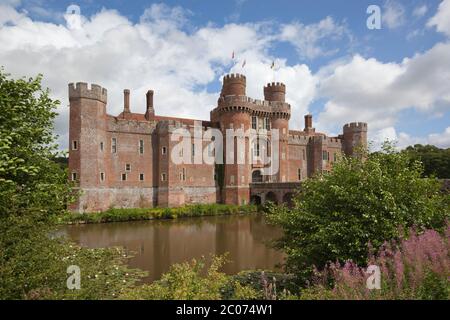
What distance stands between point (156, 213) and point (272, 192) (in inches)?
563

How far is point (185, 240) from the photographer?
62.6ft

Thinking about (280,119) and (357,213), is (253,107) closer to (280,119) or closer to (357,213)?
(280,119)

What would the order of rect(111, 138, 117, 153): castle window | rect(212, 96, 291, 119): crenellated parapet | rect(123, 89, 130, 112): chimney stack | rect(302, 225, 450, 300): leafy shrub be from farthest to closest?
rect(123, 89, 130, 112): chimney stack < rect(212, 96, 291, 119): crenellated parapet < rect(111, 138, 117, 153): castle window < rect(302, 225, 450, 300): leafy shrub

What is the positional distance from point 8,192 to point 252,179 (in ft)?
113

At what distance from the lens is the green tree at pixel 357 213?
25.9 ft

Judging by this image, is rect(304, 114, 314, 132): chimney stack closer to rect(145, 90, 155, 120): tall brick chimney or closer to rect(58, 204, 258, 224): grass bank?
rect(58, 204, 258, 224): grass bank

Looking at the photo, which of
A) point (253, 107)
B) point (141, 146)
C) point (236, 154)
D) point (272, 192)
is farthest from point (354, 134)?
point (141, 146)

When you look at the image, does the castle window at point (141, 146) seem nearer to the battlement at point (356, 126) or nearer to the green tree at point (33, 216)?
the green tree at point (33, 216)

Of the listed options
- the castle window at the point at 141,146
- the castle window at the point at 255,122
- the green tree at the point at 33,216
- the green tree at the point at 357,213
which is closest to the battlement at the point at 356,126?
the castle window at the point at 255,122

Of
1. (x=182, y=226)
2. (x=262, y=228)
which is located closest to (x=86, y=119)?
(x=182, y=226)

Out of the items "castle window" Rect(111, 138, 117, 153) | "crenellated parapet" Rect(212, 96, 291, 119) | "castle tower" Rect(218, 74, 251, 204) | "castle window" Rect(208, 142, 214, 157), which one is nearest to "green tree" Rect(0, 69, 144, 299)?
"castle window" Rect(111, 138, 117, 153)

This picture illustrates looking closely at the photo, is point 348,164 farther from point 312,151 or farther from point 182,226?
point 312,151

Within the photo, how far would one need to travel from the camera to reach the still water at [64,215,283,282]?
45.9 ft

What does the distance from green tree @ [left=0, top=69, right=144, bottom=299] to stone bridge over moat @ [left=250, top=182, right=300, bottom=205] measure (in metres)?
25.2
